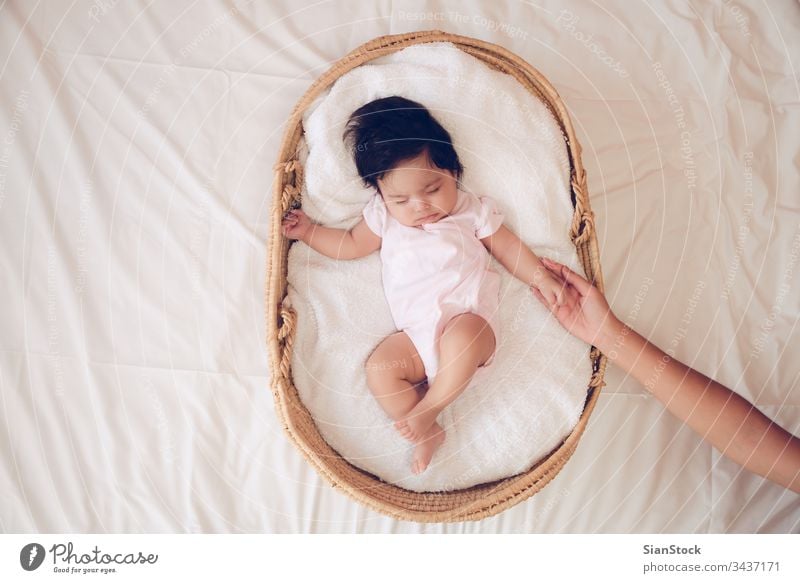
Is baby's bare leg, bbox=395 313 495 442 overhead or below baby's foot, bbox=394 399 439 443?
overhead

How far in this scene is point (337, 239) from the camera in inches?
37.7

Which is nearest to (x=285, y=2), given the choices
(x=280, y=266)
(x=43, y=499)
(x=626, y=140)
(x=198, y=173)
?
(x=198, y=173)

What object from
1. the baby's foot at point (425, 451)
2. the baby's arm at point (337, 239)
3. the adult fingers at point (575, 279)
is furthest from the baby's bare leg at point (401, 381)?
the adult fingers at point (575, 279)

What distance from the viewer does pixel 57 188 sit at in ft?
3.14

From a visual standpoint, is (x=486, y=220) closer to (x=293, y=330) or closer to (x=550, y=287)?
(x=550, y=287)

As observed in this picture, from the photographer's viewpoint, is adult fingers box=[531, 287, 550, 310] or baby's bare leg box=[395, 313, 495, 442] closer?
baby's bare leg box=[395, 313, 495, 442]

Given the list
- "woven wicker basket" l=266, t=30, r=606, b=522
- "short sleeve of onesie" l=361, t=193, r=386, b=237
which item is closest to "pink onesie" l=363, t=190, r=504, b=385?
"short sleeve of onesie" l=361, t=193, r=386, b=237

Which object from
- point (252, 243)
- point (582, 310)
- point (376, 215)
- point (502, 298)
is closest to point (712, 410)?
point (582, 310)

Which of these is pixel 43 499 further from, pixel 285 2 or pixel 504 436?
pixel 285 2

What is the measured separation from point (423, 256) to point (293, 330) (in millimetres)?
210

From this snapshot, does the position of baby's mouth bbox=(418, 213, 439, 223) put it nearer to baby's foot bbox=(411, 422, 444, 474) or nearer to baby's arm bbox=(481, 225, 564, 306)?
baby's arm bbox=(481, 225, 564, 306)

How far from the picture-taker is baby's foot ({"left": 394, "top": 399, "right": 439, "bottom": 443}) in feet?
2.84

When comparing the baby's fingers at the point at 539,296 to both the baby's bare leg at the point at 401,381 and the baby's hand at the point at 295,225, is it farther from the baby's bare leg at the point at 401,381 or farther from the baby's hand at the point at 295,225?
the baby's hand at the point at 295,225

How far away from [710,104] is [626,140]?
0.15m
